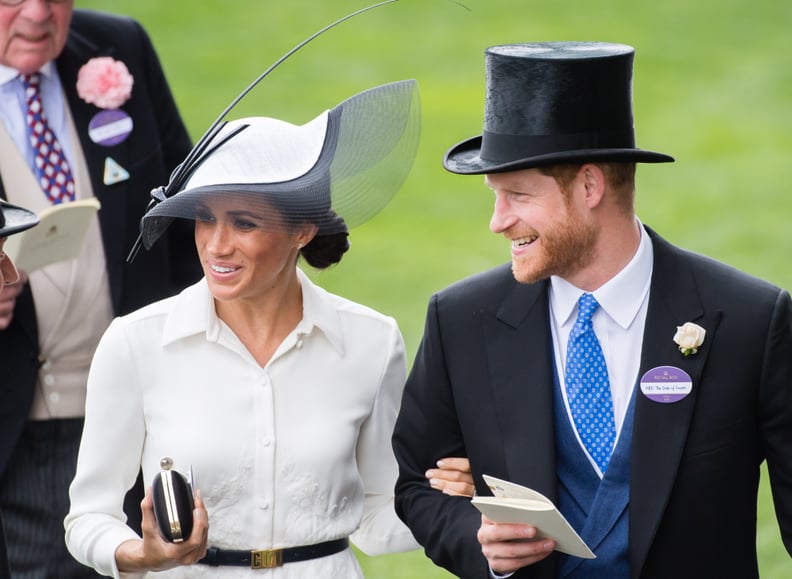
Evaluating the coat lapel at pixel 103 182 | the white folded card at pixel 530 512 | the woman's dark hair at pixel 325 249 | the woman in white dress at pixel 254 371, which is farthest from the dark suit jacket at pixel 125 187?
the white folded card at pixel 530 512

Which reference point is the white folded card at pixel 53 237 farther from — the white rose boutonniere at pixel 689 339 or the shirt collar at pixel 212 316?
the white rose boutonniere at pixel 689 339

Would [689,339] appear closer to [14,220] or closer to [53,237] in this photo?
[14,220]

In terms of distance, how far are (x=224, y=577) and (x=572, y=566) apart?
2.88 feet

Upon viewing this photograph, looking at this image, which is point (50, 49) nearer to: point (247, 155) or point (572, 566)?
point (247, 155)

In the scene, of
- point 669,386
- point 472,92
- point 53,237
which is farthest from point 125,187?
point 472,92

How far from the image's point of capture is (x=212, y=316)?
431 centimetres

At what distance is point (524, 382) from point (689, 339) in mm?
413

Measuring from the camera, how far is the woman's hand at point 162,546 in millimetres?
3902

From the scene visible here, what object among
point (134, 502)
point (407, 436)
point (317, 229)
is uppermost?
point (317, 229)

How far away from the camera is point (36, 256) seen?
5102 millimetres

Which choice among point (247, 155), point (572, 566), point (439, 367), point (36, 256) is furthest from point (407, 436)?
point (36, 256)

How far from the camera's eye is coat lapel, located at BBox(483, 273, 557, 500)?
4.04 metres

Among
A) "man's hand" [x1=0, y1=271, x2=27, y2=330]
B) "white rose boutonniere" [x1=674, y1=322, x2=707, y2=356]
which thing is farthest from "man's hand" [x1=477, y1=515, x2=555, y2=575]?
"man's hand" [x1=0, y1=271, x2=27, y2=330]

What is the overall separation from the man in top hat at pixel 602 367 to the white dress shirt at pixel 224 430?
0.29 meters
